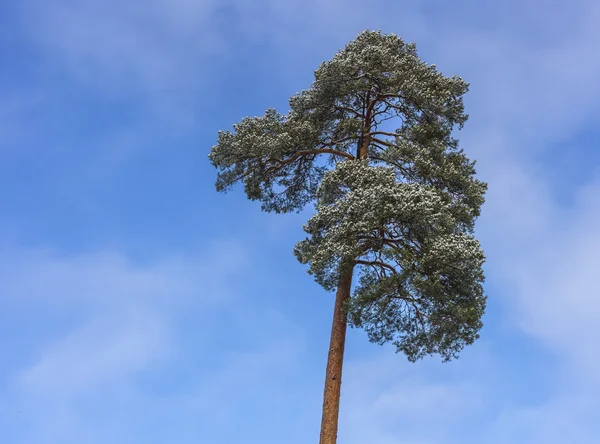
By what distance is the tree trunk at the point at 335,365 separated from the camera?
17266mm

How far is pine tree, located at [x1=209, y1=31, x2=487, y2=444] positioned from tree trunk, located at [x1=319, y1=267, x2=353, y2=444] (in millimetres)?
32

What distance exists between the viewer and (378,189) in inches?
678

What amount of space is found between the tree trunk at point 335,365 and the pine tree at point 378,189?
32mm

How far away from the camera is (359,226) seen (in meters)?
17.2

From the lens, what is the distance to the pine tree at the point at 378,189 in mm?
17484

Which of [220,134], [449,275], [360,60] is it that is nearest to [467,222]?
[449,275]

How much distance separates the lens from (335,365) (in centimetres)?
1812

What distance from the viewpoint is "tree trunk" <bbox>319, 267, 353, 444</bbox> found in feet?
56.6

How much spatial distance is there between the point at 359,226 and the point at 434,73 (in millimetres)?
7813

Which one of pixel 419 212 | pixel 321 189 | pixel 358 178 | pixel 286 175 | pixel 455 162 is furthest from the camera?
pixel 286 175

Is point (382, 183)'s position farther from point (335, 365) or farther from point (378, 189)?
point (335, 365)

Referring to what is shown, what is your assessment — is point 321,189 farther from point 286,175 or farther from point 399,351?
point 399,351

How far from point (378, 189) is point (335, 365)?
5.23m

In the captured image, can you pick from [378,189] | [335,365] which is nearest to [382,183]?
[378,189]
